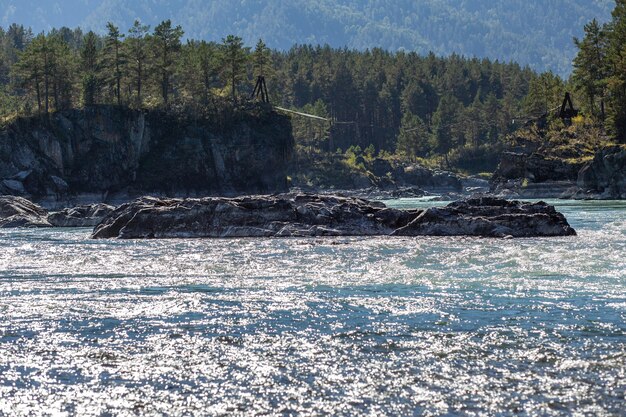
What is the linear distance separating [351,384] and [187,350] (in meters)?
4.04

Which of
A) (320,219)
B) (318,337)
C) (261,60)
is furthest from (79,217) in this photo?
(261,60)

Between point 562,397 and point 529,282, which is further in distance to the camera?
point 529,282

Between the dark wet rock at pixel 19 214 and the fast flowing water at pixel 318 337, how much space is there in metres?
33.1

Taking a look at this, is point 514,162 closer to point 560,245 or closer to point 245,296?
point 560,245

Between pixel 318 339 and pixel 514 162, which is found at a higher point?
pixel 514 162

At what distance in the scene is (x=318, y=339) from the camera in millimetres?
16141

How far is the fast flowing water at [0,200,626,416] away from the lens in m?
12.1

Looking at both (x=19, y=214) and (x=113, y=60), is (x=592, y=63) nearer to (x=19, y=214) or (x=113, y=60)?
(x=113, y=60)

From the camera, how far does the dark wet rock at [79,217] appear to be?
6209cm

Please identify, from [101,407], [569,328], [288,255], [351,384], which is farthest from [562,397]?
[288,255]

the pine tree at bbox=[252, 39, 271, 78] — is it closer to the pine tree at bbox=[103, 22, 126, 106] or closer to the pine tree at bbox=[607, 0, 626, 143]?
the pine tree at bbox=[103, 22, 126, 106]

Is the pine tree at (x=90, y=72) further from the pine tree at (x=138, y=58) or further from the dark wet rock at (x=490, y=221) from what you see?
the dark wet rock at (x=490, y=221)

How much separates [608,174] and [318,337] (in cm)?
8318

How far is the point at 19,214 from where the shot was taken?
211 feet
